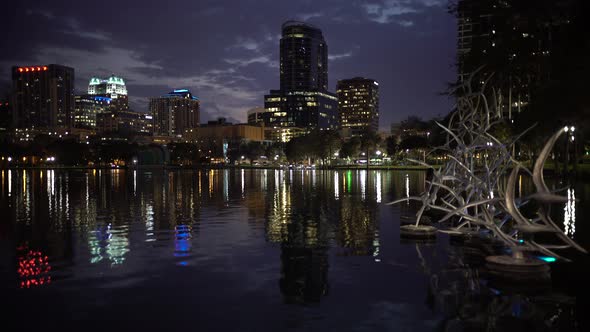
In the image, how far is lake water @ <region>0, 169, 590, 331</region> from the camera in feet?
27.5

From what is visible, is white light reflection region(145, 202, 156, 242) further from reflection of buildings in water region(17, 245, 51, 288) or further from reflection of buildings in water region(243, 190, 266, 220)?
reflection of buildings in water region(243, 190, 266, 220)

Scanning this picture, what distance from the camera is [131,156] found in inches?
6673

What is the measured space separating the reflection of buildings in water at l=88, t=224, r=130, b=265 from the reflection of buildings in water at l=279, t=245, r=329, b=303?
4.26 meters

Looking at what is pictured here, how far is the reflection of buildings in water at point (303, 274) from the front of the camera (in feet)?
32.2

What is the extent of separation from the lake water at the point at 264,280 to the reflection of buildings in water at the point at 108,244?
4 centimetres

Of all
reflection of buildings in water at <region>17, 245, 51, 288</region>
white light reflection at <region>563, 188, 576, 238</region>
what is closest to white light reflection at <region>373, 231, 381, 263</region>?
white light reflection at <region>563, 188, 576, 238</region>

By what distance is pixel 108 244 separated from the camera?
15352mm

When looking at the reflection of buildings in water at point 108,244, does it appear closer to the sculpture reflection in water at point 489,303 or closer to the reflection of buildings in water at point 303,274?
the reflection of buildings in water at point 303,274

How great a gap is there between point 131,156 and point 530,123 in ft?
530

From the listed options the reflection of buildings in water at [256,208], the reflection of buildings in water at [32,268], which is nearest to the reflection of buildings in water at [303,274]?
the reflection of buildings in water at [32,268]

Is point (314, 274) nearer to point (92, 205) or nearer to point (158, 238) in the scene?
point (158, 238)

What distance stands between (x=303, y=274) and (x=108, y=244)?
6.91 metres

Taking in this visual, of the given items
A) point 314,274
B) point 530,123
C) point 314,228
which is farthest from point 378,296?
point 530,123

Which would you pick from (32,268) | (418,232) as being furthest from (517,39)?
(32,268)
